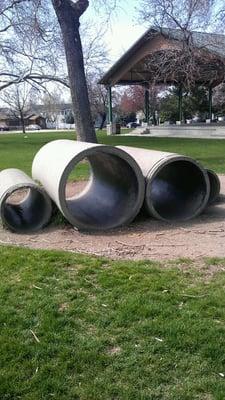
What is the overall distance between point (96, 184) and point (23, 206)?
59.8 inches

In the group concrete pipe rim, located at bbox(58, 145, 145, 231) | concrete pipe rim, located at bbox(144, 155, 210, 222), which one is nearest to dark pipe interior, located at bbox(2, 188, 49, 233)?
concrete pipe rim, located at bbox(58, 145, 145, 231)

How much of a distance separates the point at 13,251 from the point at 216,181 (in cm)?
384

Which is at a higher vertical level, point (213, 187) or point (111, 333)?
point (213, 187)

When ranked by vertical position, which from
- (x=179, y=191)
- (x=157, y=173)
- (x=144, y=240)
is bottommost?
(x=144, y=240)

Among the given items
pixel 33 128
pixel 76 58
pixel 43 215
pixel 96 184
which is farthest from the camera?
pixel 33 128

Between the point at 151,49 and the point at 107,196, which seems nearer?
the point at 107,196

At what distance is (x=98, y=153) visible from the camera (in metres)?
7.49

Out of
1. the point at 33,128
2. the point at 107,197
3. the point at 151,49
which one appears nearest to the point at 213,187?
the point at 107,197

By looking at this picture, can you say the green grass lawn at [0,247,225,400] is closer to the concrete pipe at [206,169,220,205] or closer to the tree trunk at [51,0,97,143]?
the concrete pipe at [206,169,220,205]

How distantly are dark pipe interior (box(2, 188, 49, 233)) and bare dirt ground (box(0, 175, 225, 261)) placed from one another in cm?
27

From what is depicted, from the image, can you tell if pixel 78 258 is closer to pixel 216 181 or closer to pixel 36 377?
pixel 36 377

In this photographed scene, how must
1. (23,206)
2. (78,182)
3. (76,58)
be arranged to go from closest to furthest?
(23,206) < (78,182) < (76,58)

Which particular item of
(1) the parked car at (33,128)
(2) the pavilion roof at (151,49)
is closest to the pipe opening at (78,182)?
(2) the pavilion roof at (151,49)

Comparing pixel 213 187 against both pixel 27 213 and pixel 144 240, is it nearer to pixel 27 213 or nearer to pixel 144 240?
pixel 144 240
